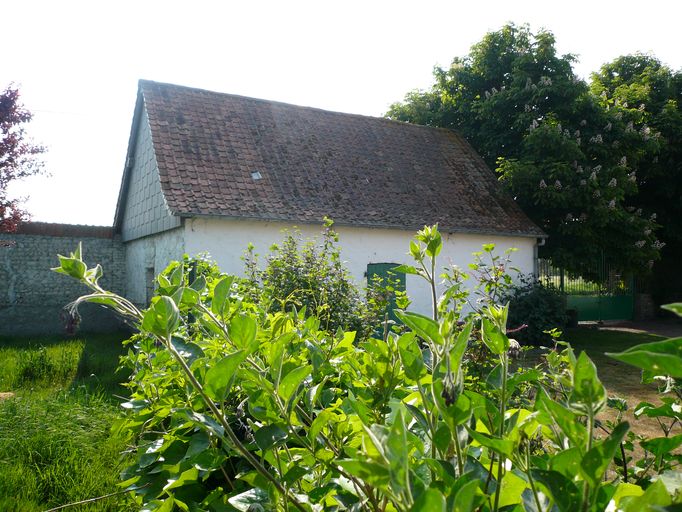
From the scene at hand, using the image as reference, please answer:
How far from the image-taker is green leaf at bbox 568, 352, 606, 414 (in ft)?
1.93

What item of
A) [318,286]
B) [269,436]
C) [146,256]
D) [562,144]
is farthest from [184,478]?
[562,144]

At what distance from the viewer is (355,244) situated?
1200 cm

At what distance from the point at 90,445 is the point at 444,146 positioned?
1416cm

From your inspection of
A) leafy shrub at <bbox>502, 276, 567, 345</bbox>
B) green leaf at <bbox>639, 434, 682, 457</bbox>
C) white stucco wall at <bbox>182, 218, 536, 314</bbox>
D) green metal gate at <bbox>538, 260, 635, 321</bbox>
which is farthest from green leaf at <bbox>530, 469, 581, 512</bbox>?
Result: green metal gate at <bbox>538, 260, 635, 321</bbox>

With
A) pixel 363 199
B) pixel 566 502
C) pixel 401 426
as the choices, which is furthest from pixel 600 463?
pixel 363 199

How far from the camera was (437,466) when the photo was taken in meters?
0.76

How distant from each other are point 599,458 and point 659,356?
131 millimetres

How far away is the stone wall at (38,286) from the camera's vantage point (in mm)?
13453

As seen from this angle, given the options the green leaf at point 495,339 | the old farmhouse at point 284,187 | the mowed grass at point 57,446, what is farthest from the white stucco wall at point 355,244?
the green leaf at point 495,339

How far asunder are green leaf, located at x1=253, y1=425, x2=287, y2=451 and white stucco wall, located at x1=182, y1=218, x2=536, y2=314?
304 inches

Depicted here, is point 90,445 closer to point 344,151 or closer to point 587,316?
point 344,151

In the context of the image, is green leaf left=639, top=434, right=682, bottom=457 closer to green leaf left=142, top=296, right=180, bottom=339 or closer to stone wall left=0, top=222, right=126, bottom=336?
green leaf left=142, top=296, right=180, bottom=339

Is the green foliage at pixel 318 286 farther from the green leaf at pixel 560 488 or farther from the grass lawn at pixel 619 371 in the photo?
the green leaf at pixel 560 488

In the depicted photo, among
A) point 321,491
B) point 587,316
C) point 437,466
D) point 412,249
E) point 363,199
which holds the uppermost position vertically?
point 363,199
